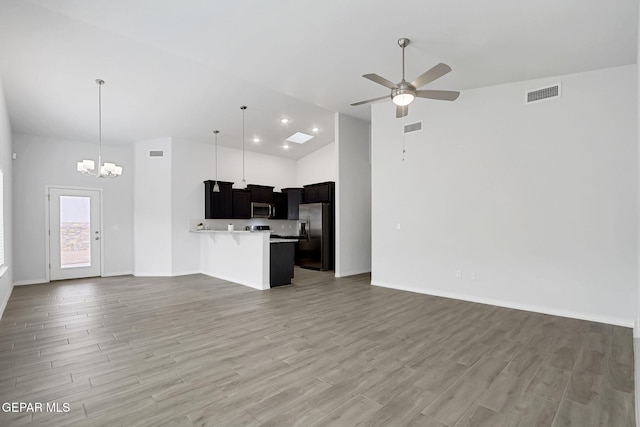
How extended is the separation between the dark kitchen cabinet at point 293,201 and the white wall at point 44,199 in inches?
163

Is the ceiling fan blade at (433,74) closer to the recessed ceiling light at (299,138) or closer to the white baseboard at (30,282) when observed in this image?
the recessed ceiling light at (299,138)

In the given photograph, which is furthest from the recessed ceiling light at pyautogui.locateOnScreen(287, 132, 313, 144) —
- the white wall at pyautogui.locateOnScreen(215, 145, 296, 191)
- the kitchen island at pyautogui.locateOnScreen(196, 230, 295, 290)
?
the kitchen island at pyautogui.locateOnScreen(196, 230, 295, 290)

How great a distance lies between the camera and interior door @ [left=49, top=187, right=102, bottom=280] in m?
7.01

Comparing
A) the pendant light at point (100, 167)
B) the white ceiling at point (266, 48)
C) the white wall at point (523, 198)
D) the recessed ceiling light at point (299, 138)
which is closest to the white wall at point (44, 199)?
the white ceiling at point (266, 48)

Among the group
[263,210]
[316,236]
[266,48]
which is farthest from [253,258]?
[266,48]

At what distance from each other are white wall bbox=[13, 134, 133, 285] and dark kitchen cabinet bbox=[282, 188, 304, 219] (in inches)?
163

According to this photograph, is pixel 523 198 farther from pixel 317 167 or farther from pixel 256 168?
pixel 256 168

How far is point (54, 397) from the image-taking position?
233 cm

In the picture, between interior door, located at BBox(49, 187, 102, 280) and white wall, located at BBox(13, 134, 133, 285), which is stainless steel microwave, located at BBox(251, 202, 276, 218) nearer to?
white wall, located at BBox(13, 134, 133, 285)

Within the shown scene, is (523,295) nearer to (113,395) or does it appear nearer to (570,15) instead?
(570,15)

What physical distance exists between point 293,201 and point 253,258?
3.50m

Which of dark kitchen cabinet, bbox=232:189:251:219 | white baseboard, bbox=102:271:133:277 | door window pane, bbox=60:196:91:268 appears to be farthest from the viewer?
dark kitchen cabinet, bbox=232:189:251:219

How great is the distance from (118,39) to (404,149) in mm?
4700

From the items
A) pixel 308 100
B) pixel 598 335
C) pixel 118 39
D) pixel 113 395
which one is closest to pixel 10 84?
pixel 118 39
